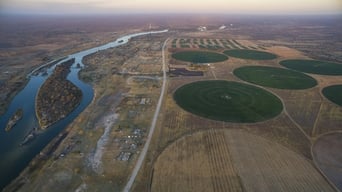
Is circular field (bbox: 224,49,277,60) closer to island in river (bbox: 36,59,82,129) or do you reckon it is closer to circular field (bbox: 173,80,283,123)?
circular field (bbox: 173,80,283,123)

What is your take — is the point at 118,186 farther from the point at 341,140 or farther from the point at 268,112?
the point at 341,140

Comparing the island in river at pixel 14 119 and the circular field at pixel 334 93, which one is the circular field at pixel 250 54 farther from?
the island in river at pixel 14 119

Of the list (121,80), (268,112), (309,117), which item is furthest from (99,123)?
(309,117)

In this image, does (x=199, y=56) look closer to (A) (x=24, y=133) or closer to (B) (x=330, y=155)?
(B) (x=330, y=155)

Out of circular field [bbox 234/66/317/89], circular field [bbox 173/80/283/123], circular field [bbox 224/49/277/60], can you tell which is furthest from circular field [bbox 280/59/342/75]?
circular field [bbox 173/80/283/123]

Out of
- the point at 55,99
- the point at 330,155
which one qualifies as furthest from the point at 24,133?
the point at 330,155

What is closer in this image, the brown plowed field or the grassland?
the brown plowed field
